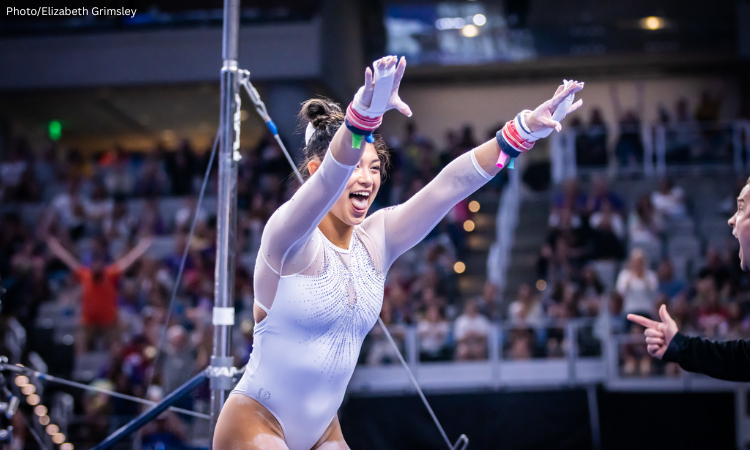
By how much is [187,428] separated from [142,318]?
2.95 metres

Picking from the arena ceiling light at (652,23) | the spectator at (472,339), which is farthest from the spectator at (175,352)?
the arena ceiling light at (652,23)

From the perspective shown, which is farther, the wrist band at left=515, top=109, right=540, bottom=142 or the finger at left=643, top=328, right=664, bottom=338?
the finger at left=643, top=328, right=664, bottom=338

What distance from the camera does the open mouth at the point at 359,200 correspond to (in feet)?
7.47

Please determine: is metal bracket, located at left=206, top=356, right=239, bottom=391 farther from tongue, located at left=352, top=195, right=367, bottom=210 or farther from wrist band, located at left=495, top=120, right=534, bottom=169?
wrist band, located at left=495, top=120, right=534, bottom=169

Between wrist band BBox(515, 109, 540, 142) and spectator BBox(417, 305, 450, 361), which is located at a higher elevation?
wrist band BBox(515, 109, 540, 142)

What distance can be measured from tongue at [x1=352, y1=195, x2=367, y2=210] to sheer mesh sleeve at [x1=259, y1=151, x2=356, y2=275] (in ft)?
0.74

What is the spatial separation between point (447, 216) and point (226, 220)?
645cm

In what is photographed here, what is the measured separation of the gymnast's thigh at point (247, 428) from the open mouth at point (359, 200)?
2.13 ft

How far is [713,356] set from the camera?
260 centimetres

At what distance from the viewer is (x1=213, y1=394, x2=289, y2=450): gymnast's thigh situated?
215 centimetres

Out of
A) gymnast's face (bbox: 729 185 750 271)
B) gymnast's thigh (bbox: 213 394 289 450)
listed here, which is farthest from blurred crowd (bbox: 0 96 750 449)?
gymnast's face (bbox: 729 185 750 271)

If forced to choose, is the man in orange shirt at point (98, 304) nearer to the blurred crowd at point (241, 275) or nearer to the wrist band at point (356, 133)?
the blurred crowd at point (241, 275)

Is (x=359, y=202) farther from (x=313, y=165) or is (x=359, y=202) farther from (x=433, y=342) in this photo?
(x=433, y=342)

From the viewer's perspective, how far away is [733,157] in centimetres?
1016
